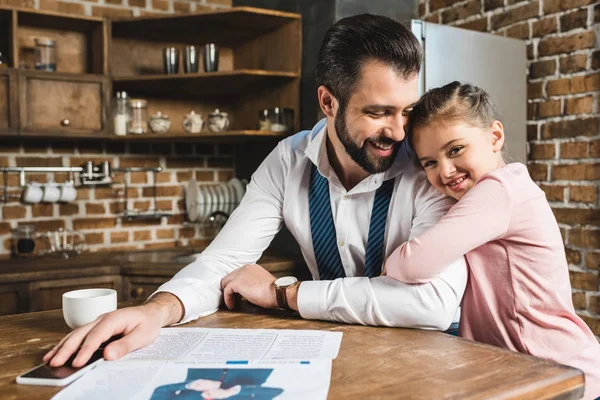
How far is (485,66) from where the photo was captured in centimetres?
283

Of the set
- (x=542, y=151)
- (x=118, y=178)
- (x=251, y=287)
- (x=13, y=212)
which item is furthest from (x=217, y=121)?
(x=251, y=287)

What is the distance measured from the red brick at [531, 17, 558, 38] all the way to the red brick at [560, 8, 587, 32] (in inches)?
1.5

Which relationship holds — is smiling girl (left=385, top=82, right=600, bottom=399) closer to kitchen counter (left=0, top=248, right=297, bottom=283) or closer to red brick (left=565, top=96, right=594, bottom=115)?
red brick (left=565, top=96, right=594, bottom=115)

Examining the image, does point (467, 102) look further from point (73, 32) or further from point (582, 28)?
point (73, 32)

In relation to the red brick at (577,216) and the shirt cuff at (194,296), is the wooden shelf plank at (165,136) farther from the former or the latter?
the shirt cuff at (194,296)

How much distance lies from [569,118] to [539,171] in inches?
10.8

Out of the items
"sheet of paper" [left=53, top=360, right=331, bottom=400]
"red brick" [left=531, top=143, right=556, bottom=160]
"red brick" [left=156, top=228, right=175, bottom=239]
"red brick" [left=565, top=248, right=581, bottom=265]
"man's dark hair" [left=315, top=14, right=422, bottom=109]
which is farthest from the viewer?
"red brick" [left=156, top=228, right=175, bottom=239]

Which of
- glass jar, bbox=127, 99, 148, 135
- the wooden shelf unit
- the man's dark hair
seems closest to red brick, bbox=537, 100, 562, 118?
the wooden shelf unit

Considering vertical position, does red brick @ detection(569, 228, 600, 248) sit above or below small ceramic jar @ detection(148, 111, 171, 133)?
below

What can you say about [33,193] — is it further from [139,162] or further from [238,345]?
[238,345]

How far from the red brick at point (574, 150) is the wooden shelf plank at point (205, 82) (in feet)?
4.26

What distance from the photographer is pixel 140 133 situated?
10.6 ft

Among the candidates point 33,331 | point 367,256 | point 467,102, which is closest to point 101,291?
point 33,331

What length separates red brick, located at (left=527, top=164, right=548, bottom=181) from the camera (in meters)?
2.87
